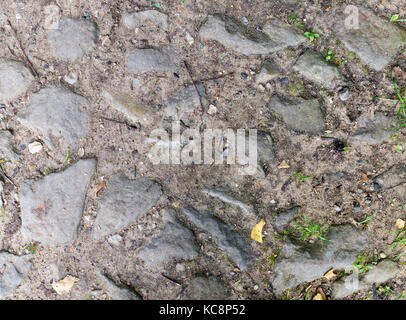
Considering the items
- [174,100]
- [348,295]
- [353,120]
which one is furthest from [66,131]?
[348,295]

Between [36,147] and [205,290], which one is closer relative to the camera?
[205,290]

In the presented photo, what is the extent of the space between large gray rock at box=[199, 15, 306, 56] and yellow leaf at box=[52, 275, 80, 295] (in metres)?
2.01

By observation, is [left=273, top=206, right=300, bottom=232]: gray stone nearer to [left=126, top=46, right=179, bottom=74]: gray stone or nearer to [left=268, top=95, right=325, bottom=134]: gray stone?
[left=268, top=95, right=325, bottom=134]: gray stone

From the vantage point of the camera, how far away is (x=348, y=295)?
257 cm

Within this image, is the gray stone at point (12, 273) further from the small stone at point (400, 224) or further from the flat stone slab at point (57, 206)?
the small stone at point (400, 224)

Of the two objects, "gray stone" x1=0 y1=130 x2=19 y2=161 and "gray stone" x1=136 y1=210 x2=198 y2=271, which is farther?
"gray stone" x1=0 y1=130 x2=19 y2=161

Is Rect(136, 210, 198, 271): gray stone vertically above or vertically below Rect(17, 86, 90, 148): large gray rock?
below

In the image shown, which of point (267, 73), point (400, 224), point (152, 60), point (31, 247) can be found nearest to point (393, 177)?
point (400, 224)

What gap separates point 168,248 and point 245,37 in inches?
64.8

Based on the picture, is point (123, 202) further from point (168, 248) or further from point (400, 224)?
point (400, 224)

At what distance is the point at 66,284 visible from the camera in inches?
101

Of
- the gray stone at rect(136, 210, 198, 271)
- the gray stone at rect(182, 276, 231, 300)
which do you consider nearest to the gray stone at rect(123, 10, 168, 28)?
the gray stone at rect(136, 210, 198, 271)

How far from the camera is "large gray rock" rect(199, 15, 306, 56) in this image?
259cm
